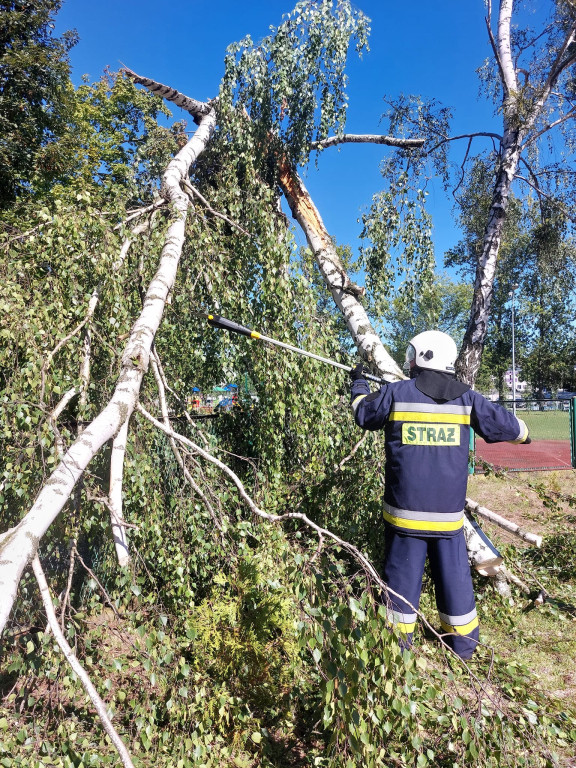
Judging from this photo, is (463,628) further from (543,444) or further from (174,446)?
(543,444)

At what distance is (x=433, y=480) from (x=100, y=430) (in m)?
1.71

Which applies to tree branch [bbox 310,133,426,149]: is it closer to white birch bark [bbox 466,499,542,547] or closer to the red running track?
white birch bark [bbox 466,499,542,547]

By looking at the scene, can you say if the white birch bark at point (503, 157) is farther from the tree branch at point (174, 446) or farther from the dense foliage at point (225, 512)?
the tree branch at point (174, 446)

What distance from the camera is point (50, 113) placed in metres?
12.2

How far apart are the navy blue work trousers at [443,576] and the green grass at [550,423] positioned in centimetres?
912

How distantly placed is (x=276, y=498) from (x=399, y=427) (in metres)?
1.25

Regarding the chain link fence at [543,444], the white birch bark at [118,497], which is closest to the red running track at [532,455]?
the chain link fence at [543,444]

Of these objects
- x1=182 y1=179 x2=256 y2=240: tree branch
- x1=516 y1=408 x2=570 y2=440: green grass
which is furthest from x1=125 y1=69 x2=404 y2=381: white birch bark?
x1=516 y1=408 x2=570 y2=440: green grass

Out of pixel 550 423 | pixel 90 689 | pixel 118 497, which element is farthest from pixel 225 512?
pixel 550 423

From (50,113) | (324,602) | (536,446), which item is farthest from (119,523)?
(50,113)

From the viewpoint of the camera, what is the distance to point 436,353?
9.09ft

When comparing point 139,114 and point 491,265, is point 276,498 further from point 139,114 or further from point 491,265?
point 139,114

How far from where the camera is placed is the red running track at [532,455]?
10.6 meters

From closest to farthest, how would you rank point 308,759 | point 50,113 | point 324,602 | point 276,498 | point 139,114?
point 324,602, point 308,759, point 276,498, point 50,113, point 139,114
